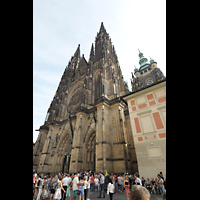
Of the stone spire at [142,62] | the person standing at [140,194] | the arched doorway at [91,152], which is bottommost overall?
the arched doorway at [91,152]

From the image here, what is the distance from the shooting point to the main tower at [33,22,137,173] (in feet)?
39.5

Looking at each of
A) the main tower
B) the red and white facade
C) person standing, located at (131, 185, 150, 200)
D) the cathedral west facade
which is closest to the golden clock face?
the cathedral west facade

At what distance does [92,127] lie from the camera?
15.4 m

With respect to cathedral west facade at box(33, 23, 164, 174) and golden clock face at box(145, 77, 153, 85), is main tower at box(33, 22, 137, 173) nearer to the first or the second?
cathedral west facade at box(33, 23, 164, 174)

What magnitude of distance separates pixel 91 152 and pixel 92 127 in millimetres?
3149

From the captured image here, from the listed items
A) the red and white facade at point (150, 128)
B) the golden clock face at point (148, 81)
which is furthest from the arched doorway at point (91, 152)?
the golden clock face at point (148, 81)

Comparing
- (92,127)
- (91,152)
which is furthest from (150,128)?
(91,152)

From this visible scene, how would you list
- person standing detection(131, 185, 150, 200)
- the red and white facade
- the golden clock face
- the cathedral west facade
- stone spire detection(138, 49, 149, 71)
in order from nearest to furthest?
person standing detection(131, 185, 150, 200) < the red and white facade < the cathedral west facade < the golden clock face < stone spire detection(138, 49, 149, 71)

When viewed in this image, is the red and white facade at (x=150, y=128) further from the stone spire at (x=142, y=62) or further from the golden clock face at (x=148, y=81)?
the stone spire at (x=142, y=62)

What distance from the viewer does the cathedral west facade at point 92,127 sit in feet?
39.5

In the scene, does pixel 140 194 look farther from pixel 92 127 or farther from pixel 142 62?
pixel 142 62
